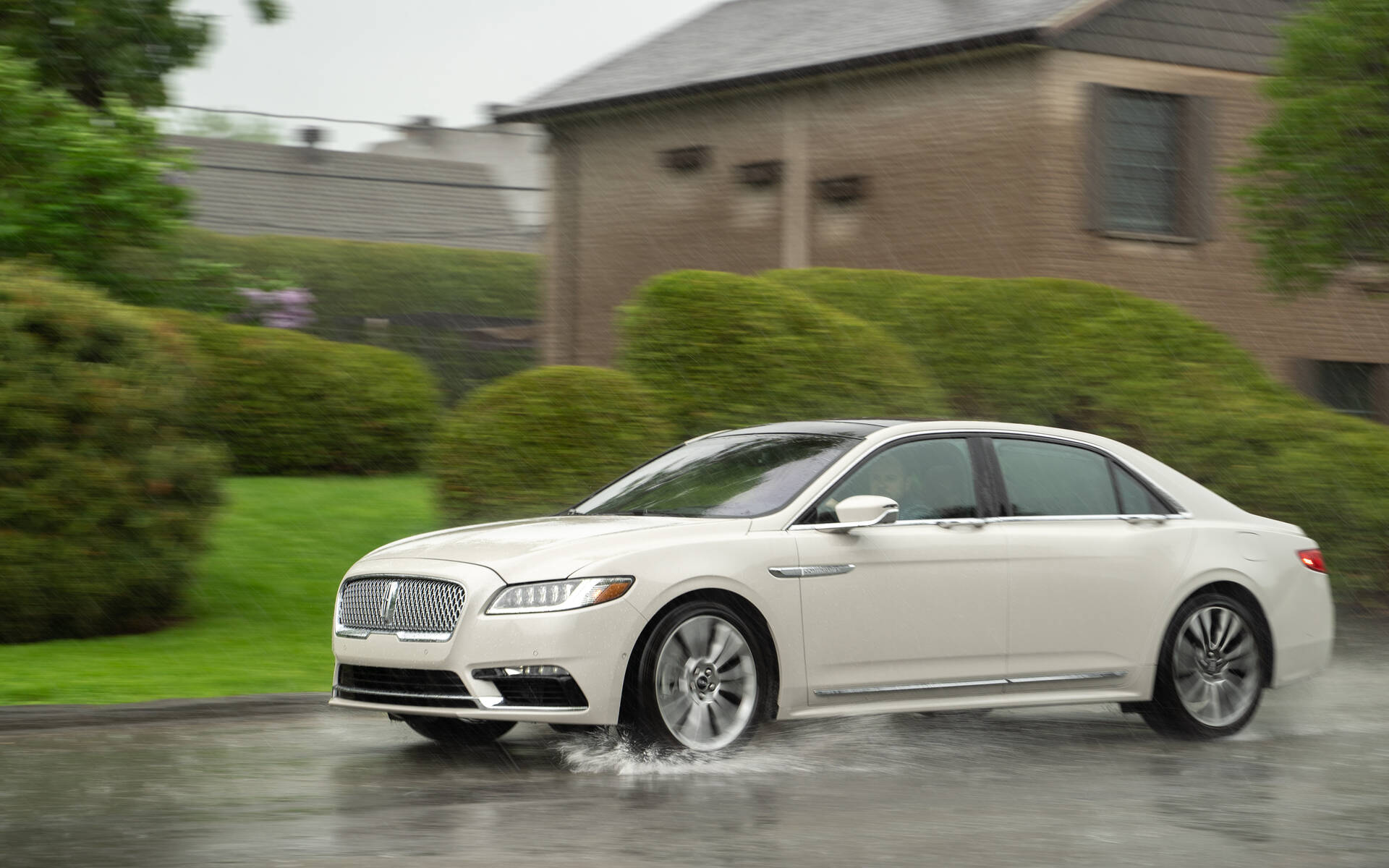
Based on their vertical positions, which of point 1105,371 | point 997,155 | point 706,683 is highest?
point 997,155

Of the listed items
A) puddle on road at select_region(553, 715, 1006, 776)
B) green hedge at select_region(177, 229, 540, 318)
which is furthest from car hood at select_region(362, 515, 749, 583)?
green hedge at select_region(177, 229, 540, 318)

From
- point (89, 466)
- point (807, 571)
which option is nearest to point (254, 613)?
point (89, 466)

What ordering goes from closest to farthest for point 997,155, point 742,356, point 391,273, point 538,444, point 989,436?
1. point 989,436
2. point 538,444
3. point 742,356
4. point 997,155
5. point 391,273

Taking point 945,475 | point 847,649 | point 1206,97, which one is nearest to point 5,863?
point 847,649

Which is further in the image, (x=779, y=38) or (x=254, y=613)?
(x=779, y=38)

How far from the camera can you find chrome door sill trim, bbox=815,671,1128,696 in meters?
8.32

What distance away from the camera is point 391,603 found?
8180 mm

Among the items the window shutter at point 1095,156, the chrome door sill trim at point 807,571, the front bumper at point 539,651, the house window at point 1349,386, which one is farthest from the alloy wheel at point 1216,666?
the house window at point 1349,386

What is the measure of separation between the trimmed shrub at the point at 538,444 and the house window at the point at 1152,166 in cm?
1010

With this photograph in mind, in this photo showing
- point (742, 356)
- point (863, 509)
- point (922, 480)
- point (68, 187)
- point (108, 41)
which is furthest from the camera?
point (108, 41)

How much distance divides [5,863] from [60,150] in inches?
390

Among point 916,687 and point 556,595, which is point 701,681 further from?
point 916,687

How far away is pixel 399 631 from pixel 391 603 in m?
0.15

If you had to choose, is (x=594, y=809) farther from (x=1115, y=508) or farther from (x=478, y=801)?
(x=1115, y=508)
